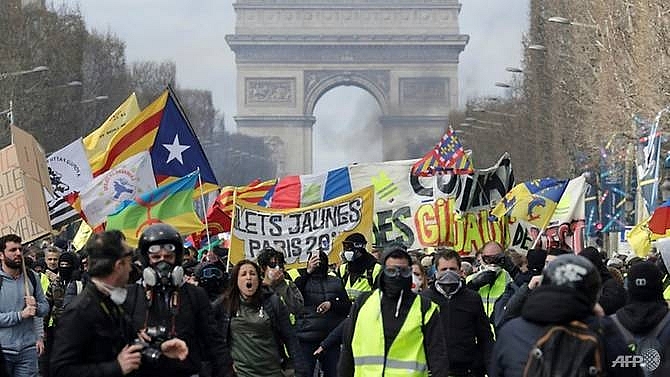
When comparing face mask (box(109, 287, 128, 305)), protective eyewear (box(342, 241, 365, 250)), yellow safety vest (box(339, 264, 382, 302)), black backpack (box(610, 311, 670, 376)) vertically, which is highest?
face mask (box(109, 287, 128, 305))

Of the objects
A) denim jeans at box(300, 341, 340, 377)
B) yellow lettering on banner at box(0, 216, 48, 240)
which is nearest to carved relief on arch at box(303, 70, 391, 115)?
denim jeans at box(300, 341, 340, 377)

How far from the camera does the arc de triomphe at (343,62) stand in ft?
419

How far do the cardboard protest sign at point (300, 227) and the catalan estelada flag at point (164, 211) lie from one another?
0.64 meters

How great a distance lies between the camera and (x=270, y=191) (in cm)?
2355

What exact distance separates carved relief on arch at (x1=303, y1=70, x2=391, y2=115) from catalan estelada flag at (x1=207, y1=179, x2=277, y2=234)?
10558 cm

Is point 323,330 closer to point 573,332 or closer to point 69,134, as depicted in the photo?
point 573,332

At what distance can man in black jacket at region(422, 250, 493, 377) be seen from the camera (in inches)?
464

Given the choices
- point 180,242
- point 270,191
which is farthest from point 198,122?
point 180,242

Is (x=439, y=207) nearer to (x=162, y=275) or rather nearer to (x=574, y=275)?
(x=162, y=275)

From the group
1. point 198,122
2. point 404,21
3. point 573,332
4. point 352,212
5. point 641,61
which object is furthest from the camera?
point 404,21

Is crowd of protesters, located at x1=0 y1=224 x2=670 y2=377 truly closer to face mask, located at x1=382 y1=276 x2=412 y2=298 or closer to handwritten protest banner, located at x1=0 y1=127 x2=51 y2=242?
face mask, located at x1=382 y1=276 x2=412 y2=298

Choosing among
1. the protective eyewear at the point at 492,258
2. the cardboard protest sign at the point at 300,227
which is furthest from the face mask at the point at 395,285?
the cardboard protest sign at the point at 300,227

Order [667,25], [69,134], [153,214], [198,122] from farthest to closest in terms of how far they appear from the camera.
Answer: [198,122] → [69,134] → [667,25] → [153,214]

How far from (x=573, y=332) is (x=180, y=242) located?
2.06 m
